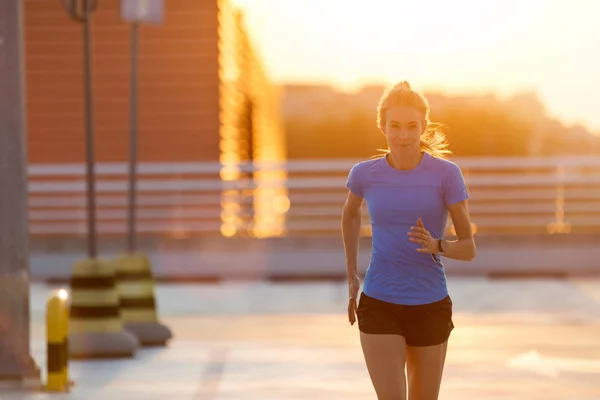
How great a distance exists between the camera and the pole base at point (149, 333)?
10914 millimetres

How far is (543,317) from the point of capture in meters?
13.0

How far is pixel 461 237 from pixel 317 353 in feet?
17.4

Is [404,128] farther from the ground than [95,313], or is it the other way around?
[404,128]

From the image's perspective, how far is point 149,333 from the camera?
10.9 metres

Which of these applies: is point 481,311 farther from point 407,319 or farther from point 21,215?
point 407,319

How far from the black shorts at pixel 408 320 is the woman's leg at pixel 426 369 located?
0.04m

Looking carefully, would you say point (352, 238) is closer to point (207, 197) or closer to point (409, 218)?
point (409, 218)

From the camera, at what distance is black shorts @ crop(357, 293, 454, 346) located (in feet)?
16.9

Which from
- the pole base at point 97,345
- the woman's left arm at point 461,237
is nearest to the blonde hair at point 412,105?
the woman's left arm at point 461,237

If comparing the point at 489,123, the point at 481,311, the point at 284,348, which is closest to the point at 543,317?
the point at 481,311

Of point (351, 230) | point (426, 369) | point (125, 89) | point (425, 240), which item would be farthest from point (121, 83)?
point (425, 240)

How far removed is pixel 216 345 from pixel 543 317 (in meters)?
3.90

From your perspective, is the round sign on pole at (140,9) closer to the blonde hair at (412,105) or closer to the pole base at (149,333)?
the pole base at (149,333)

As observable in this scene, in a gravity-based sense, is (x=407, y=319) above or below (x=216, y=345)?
above
